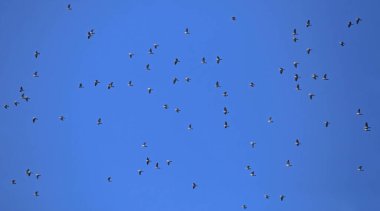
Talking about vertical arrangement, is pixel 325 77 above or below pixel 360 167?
above

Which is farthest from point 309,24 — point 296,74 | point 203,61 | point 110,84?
point 110,84

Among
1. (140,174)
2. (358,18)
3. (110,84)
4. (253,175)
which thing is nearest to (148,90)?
(110,84)

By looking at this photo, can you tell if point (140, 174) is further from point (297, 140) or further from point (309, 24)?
point (309, 24)

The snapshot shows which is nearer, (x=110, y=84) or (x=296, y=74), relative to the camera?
(x=296, y=74)

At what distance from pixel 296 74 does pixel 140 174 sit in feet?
71.8

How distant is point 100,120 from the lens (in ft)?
286

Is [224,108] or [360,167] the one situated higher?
[224,108]

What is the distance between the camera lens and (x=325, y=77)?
79500 mm

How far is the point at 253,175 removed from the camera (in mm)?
83062

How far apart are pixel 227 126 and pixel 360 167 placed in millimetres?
A: 15321

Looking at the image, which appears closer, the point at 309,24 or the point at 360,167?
the point at 309,24

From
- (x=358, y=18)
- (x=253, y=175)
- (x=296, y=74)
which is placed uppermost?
(x=358, y=18)

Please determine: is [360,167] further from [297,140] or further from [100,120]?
[100,120]

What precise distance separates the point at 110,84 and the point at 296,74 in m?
21.2
